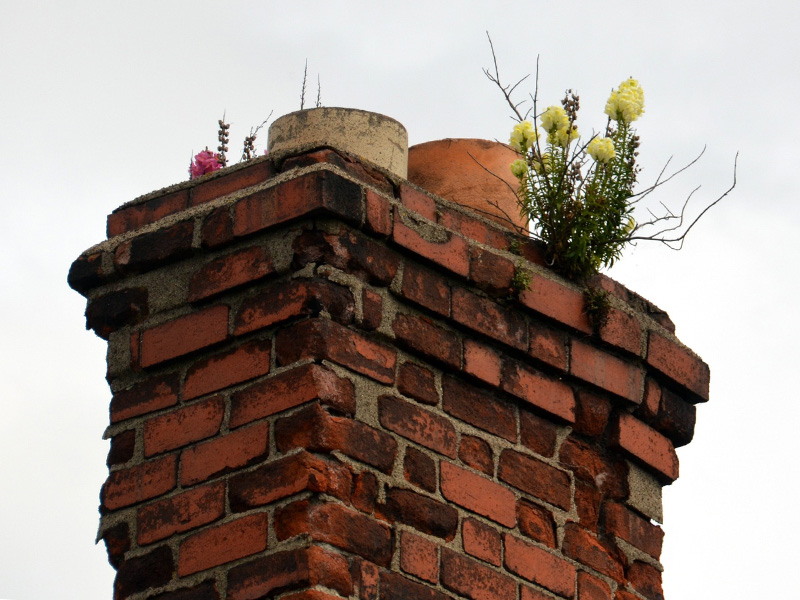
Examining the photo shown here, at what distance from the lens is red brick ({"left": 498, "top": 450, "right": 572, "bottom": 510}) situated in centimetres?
299

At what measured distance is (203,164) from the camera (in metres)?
3.62

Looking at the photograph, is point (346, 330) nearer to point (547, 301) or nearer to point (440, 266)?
point (440, 266)

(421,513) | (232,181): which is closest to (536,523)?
(421,513)

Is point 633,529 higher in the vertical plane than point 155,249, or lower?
lower

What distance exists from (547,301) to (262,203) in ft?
2.19

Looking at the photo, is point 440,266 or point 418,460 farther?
point 440,266

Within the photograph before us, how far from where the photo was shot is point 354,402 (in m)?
2.75

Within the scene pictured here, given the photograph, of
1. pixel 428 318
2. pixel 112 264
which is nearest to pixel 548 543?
pixel 428 318

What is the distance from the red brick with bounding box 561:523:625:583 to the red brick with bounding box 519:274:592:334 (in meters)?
0.44

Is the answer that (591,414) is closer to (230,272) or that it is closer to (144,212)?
(230,272)

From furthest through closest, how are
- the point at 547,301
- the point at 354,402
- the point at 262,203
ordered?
the point at 547,301 → the point at 262,203 → the point at 354,402

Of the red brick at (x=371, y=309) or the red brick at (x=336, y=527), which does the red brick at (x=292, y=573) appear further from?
the red brick at (x=371, y=309)

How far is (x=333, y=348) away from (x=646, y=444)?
35.7 inches

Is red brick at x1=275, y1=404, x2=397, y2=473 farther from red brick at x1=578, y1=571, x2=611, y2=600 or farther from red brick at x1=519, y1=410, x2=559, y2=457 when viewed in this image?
red brick at x1=578, y1=571, x2=611, y2=600
